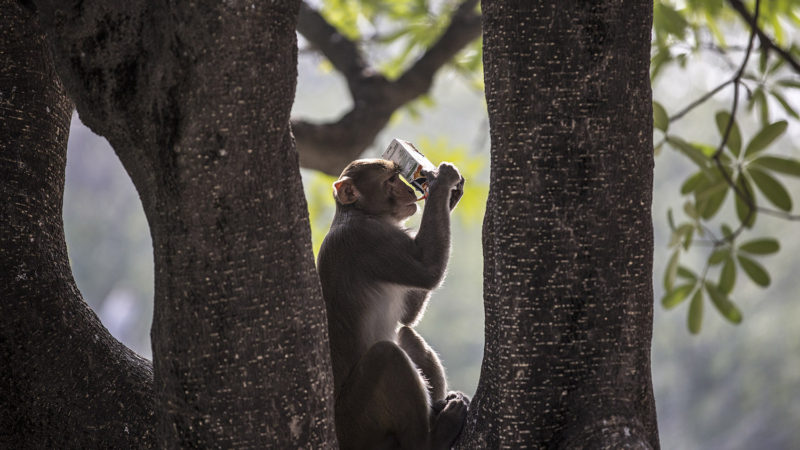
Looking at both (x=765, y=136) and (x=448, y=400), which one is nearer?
(x=448, y=400)

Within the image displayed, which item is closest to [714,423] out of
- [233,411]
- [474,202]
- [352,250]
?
[474,202]

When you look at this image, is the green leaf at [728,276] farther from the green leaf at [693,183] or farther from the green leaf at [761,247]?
the green leaf at [693,183]

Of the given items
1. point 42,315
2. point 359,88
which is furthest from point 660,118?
point 359,88

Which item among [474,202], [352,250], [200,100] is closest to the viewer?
[200,100]

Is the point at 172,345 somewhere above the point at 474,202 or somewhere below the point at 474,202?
below

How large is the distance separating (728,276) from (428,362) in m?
1.69

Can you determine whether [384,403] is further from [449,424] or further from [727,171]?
[727,171]

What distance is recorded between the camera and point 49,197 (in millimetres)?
2143

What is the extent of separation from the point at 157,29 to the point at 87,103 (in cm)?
21

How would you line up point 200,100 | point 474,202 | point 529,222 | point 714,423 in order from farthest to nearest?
1. point 714,423
2. point 474,202
3. point 529,222
4. point 200,100

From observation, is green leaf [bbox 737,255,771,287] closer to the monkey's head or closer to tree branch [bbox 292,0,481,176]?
the monkey's head

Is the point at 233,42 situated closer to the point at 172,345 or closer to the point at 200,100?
the point at 200,100

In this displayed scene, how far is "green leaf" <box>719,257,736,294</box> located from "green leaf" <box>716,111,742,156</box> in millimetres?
546

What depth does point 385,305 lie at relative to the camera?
267 cm
